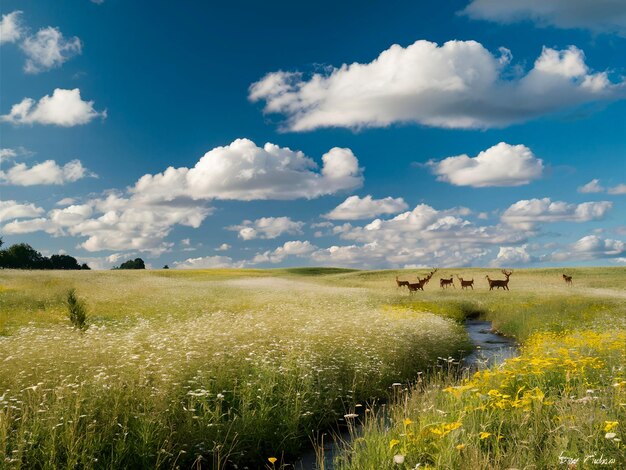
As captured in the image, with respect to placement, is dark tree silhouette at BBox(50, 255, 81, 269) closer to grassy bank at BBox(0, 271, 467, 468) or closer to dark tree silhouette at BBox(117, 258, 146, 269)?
dark tree silhouette at BBox(117, 258, 146, 269)

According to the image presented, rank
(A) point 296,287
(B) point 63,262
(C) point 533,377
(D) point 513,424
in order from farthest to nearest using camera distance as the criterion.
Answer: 1. (B) point 63,262
2. (A) point 296,287
3. (C) point 533,377
4. (D) point 513,424

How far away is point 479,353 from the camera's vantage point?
64.4 ft

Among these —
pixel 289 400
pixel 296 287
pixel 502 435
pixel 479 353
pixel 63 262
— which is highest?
pixel 63 262

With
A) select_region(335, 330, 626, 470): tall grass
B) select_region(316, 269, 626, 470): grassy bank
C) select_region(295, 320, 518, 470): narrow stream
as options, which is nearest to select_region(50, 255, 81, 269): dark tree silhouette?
select_region(295, 320, 518, 470): narrow stream

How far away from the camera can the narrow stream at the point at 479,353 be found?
967 centimetres

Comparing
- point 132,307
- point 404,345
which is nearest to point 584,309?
point 404,345

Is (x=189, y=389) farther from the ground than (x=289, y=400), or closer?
farther from the ground

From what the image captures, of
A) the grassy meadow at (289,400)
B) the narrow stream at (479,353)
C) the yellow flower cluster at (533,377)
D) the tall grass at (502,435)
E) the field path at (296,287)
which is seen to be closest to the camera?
the tall grass at (502,435)

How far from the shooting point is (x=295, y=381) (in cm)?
1181

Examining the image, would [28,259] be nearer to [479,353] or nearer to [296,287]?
[296,287]

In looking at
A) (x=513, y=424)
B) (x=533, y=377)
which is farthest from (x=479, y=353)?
(x=513, y=424)

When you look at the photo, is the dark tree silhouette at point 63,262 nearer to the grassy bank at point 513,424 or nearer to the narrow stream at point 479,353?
the narrow stream at point 479,353

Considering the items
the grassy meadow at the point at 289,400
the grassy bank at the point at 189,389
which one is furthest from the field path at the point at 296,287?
the grassy bank at the point at 189,389

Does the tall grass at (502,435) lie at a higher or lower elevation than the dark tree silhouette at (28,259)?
lower
